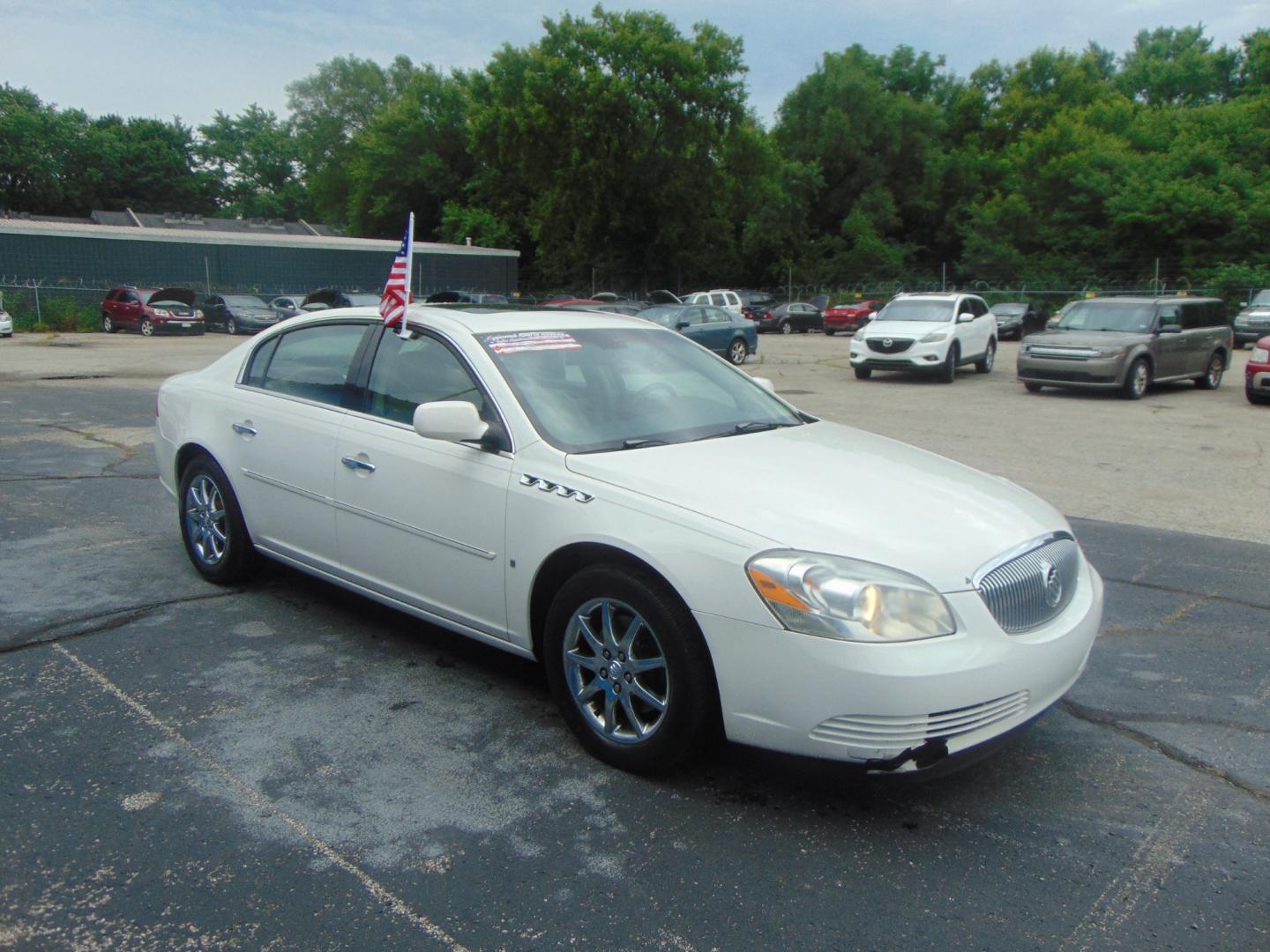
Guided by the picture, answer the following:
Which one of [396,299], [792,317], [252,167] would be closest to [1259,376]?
[396,299]

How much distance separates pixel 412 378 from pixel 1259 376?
48.3ft

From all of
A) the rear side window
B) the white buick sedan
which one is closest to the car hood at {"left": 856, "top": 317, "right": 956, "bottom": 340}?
the white buick sedan

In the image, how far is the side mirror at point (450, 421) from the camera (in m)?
3.85

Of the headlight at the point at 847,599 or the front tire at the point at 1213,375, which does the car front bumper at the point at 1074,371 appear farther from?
the headlight at the point at 847,599

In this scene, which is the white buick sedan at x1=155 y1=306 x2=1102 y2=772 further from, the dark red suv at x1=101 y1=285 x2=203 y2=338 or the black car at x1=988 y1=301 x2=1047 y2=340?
the black car at x1=988 y1=301 x2=1047 y2=340

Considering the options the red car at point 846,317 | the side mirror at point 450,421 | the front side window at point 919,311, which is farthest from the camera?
the red car at point 846,317

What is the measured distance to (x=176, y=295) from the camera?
36000 millimetres

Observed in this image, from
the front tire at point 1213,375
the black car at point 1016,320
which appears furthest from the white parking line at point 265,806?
the black car at point 1016,320

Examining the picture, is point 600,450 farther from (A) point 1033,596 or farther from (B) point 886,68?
(B) point 886,68

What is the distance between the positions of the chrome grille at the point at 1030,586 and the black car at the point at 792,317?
38964mm

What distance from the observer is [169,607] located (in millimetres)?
5172

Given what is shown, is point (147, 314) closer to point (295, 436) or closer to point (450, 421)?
point (295, 436)

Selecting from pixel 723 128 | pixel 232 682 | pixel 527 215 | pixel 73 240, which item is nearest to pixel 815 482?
pixel 232 682

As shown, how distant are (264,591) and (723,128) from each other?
143ft
